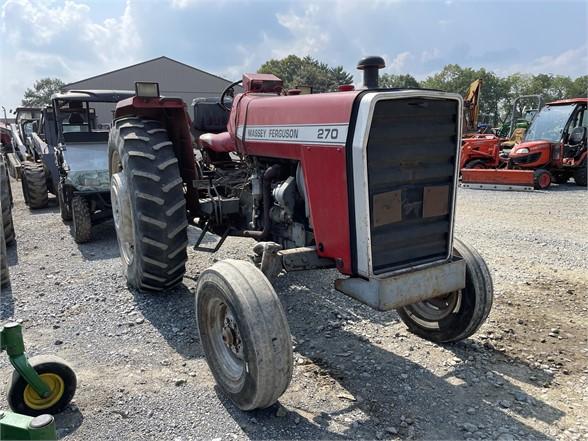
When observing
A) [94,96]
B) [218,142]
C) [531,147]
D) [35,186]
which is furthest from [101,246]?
[531,147]

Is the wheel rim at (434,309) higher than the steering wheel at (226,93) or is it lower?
lower

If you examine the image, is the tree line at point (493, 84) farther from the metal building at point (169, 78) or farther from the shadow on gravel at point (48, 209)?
the shadow on gravel at point (48, 209)

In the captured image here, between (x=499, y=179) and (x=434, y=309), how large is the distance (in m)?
8.95

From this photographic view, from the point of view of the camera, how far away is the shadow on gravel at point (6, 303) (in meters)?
4.04

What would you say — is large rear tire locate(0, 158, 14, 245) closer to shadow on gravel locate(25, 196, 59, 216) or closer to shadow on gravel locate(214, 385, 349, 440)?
shadow on gravel locate(25, 196, 59, 216)

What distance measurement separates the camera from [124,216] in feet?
13.6

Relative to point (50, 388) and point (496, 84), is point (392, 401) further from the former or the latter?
point (496, 84)

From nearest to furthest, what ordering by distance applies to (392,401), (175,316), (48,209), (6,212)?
(392,401), (175,316), (6,212), (48,209)

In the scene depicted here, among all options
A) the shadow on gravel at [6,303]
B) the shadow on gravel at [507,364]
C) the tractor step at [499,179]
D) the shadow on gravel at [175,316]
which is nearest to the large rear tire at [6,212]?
the shadow on gravel at [6,303]

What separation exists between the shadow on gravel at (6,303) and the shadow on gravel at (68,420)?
1683 millimetres

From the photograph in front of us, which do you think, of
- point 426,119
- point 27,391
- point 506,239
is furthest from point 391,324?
point 506,239

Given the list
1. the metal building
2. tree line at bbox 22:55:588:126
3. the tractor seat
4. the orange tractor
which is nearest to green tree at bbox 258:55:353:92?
tree line at bbox 22:55:588:126

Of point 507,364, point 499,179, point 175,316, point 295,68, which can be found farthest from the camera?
point 295,68

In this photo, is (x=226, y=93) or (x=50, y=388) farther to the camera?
(x=226, y=93)
